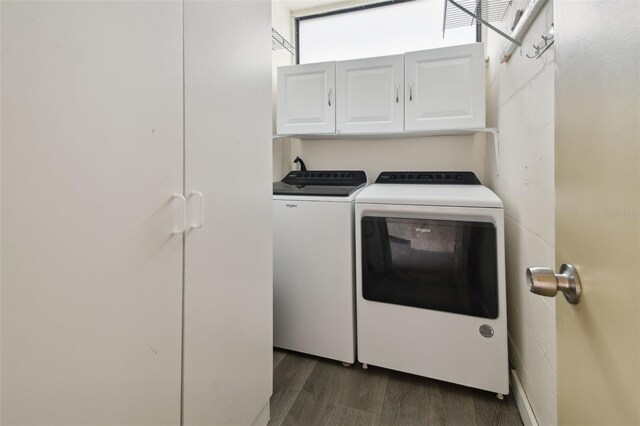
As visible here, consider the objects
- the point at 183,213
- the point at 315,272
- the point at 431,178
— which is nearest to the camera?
the point at 183,213

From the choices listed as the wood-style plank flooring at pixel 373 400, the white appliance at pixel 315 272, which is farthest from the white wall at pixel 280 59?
the wood-style plank flooring at pixel 373 400

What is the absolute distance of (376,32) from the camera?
2.47m

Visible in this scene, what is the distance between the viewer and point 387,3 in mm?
2430

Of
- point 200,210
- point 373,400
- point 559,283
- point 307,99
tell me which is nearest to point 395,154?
point 307,99

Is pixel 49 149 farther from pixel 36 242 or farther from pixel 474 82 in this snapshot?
pixel 474 82

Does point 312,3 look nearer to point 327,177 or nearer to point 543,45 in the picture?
point 327,177

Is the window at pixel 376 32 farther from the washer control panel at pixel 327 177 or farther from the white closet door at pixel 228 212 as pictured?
the white closet door at pixel 228 212

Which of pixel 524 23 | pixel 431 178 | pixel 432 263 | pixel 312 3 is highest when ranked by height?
pixel 312 3

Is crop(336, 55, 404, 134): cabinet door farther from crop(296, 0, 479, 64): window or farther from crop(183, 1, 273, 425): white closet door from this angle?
crop(183, 1, 273, 425): white closet door

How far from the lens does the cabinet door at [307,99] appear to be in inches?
84.8

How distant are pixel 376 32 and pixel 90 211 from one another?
2566 millimetres

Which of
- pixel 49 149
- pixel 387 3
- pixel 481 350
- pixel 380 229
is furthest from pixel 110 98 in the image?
pixel 387 3

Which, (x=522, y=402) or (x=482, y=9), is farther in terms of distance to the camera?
(x=482, y=9)

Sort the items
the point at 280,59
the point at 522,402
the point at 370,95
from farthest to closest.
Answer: the point at 280,59 → the point at 370,95 → the point at 522,402
